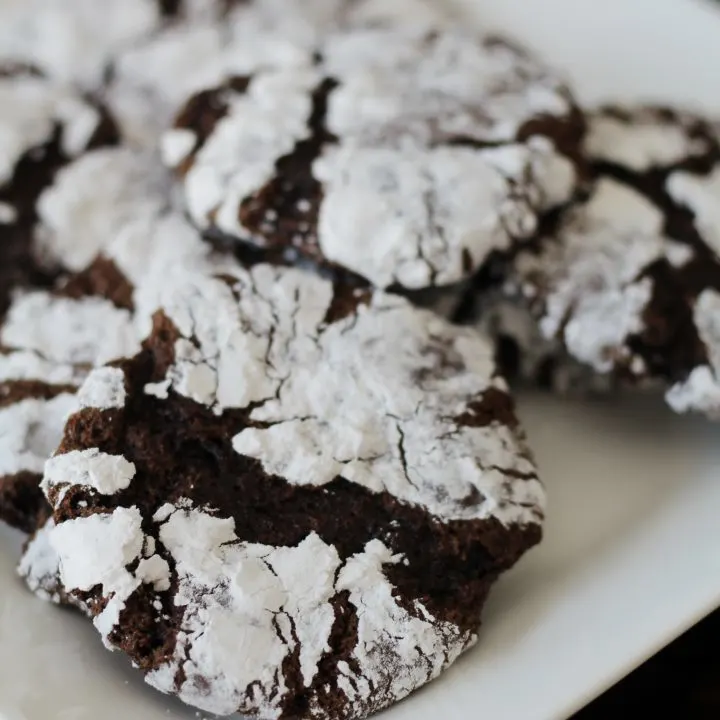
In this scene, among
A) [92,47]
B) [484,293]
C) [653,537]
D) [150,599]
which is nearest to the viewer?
[150,599]

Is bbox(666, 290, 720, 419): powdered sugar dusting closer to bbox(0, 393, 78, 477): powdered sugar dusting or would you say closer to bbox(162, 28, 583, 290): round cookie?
bbox(162, 28, 583, 290): round cookie

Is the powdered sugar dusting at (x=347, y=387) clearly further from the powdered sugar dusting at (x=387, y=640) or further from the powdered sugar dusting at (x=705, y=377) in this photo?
the powdered sugar dusting at (x=705, y=377)

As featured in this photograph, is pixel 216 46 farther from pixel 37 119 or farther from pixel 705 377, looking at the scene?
pixel 705 377

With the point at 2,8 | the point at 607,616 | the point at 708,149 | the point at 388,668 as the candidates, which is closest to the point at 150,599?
the point at 388,668

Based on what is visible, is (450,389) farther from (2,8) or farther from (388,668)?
(2,8)

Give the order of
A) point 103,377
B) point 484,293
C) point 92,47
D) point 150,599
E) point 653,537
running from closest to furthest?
1. point 150,599
2. point 103,377
3. point 653,537
4. point 484,293
5. point 92,47

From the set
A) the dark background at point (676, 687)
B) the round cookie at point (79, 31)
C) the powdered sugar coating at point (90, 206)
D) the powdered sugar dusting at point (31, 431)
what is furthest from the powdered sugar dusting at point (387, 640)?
the round cookie at point (79, 31)
